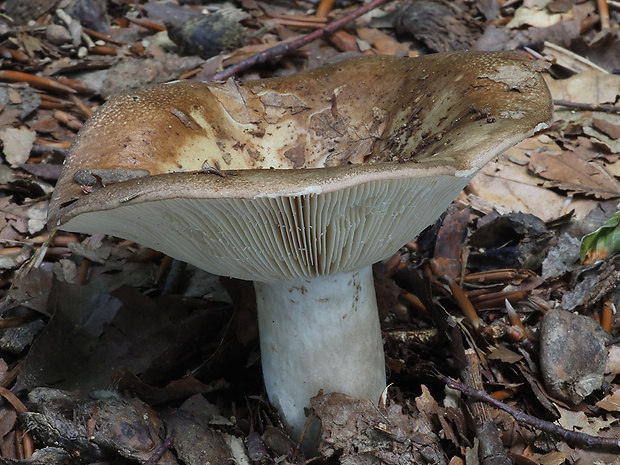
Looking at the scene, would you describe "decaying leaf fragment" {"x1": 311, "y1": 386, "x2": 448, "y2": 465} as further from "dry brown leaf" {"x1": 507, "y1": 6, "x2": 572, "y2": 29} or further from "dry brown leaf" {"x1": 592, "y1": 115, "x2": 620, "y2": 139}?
"dry brown leaf" {"x1": 507, "y1": 6, "x2": 572, "y2": 29}

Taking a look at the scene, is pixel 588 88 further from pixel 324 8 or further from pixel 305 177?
pixel 305 177

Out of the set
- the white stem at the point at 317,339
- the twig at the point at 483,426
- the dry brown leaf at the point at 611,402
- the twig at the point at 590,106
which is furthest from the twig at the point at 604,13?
the white stem at the point at 317,339

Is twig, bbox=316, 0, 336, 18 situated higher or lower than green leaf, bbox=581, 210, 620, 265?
higher

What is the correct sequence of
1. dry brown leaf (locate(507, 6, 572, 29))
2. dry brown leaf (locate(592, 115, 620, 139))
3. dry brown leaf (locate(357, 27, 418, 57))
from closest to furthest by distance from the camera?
dry brown leaf (locate(592, 115, 620, 139))
dry brown leaf (locate(357, 27, 418, 57))
dry brown leaf (locate(507, 6, 572, 29))

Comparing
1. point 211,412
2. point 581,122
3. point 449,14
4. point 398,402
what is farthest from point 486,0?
point 211,412

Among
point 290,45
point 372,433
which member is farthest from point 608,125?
point 372,433

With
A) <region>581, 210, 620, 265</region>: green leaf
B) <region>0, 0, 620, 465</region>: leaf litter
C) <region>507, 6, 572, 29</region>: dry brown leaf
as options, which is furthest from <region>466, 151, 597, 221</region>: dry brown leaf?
<region>507, 6, 572, 29</region>: dry brown leaf

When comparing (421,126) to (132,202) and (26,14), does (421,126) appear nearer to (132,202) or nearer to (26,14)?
(132,202)
